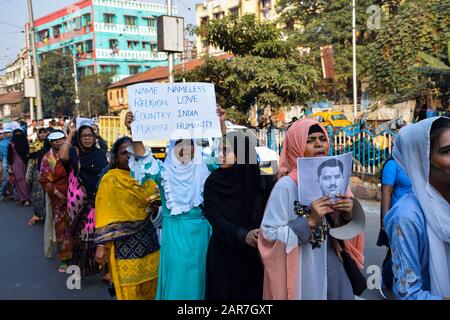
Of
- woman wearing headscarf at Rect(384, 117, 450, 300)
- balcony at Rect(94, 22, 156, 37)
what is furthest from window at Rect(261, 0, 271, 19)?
woman wearing headscarf at Rect(384, 117, 450, 300)

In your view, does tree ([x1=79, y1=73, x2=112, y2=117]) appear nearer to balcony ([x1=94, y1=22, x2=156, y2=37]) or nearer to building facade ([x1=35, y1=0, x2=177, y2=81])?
building facade ([x1=35, y1=0, x2=177, y2=81])

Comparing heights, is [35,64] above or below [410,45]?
above

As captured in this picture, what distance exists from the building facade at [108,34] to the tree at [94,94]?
4470 millimetres

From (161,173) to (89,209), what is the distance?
77.4 inches

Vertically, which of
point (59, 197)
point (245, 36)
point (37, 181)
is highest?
point (245, 36)

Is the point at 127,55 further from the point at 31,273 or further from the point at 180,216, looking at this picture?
the point at 180,216

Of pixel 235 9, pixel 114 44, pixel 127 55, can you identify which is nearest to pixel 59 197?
pixel 235 9

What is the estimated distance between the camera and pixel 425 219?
1.72 meters

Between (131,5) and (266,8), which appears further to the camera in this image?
(131,5)

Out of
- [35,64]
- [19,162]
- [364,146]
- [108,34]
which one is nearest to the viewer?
[364,146]

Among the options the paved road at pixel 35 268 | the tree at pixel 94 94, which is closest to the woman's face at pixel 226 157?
the paved road at pixel 35 268

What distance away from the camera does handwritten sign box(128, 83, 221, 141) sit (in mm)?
3348

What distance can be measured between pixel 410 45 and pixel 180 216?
47.4 feet

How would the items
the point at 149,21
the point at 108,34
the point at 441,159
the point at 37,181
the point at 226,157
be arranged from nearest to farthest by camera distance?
the point at 441,159 < the point at 226,157 < the point at 37,181 < the point at 108,34 < the point at 149,21
